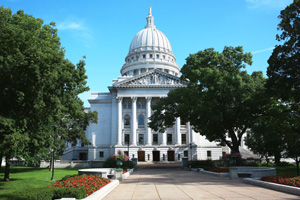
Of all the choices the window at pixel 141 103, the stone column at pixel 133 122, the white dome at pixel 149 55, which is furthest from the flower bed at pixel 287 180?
the white dome at pixel 149 55

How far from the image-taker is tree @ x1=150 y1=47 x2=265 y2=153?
29.2 m

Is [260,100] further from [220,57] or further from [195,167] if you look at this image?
[195,167]

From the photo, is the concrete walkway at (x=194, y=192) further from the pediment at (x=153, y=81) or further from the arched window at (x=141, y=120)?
the pediment at (x=153, y=81)

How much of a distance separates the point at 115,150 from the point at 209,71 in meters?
37.0

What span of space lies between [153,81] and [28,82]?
48706 mm

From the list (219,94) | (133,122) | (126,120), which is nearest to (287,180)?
(219,94)

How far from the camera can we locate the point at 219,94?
2948 centimetres

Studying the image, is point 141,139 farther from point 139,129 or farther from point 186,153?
point 186,153

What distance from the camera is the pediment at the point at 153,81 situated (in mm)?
62781

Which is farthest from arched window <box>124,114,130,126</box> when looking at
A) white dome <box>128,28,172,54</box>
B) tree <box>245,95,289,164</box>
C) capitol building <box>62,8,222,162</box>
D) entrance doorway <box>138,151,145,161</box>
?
tree <box>245,95,289,164</box>

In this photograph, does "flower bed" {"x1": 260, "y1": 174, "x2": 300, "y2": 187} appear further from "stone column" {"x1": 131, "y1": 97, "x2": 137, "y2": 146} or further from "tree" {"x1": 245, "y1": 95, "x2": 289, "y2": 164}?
"stone column" {"x1": 131, "y1": 97, "x2": 137, "y2": 146}

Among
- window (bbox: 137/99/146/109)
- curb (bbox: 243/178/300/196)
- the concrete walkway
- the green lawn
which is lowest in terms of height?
the green lawn

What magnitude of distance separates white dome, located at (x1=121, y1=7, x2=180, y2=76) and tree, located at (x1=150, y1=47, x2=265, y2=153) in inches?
1816

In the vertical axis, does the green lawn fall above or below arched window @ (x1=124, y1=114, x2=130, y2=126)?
below
